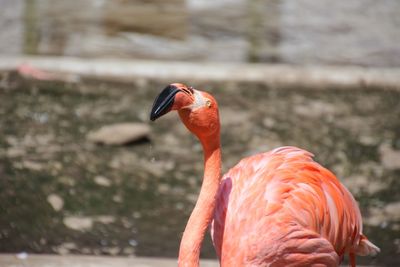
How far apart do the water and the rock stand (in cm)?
6

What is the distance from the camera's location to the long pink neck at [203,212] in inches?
127

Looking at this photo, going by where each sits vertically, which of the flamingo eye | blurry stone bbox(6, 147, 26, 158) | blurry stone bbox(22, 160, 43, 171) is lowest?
blurry stone bbox(22, 160, 43, 171)

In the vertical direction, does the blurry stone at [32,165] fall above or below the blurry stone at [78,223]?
above

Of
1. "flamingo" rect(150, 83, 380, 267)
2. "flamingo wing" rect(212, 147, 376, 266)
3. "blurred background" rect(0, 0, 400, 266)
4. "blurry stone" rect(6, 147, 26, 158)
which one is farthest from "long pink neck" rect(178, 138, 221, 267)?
"blurry stone" rect(6, 147, 26, 158)

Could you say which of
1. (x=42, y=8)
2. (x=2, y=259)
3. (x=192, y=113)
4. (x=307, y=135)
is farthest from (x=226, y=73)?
(x=192, y=113)

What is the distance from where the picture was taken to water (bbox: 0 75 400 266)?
495cm

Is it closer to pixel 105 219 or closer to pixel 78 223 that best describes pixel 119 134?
pixel 105 219

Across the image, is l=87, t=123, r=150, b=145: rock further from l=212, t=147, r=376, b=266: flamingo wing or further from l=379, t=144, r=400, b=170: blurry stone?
l=212, t=147, r=376, b=266: flamingo wing

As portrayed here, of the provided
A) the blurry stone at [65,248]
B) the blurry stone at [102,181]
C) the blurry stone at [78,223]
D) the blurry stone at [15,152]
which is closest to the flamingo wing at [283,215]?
the blurry stone at [65,248]

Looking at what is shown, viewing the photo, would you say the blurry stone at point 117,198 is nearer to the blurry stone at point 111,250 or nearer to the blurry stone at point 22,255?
the blurry stone at point 111,250

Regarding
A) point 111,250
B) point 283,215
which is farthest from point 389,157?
point 283,215

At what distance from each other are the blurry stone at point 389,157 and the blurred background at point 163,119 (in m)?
0.02

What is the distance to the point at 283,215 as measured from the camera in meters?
3.44

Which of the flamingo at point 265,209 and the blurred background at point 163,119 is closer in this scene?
the flamingo at point 265,209
